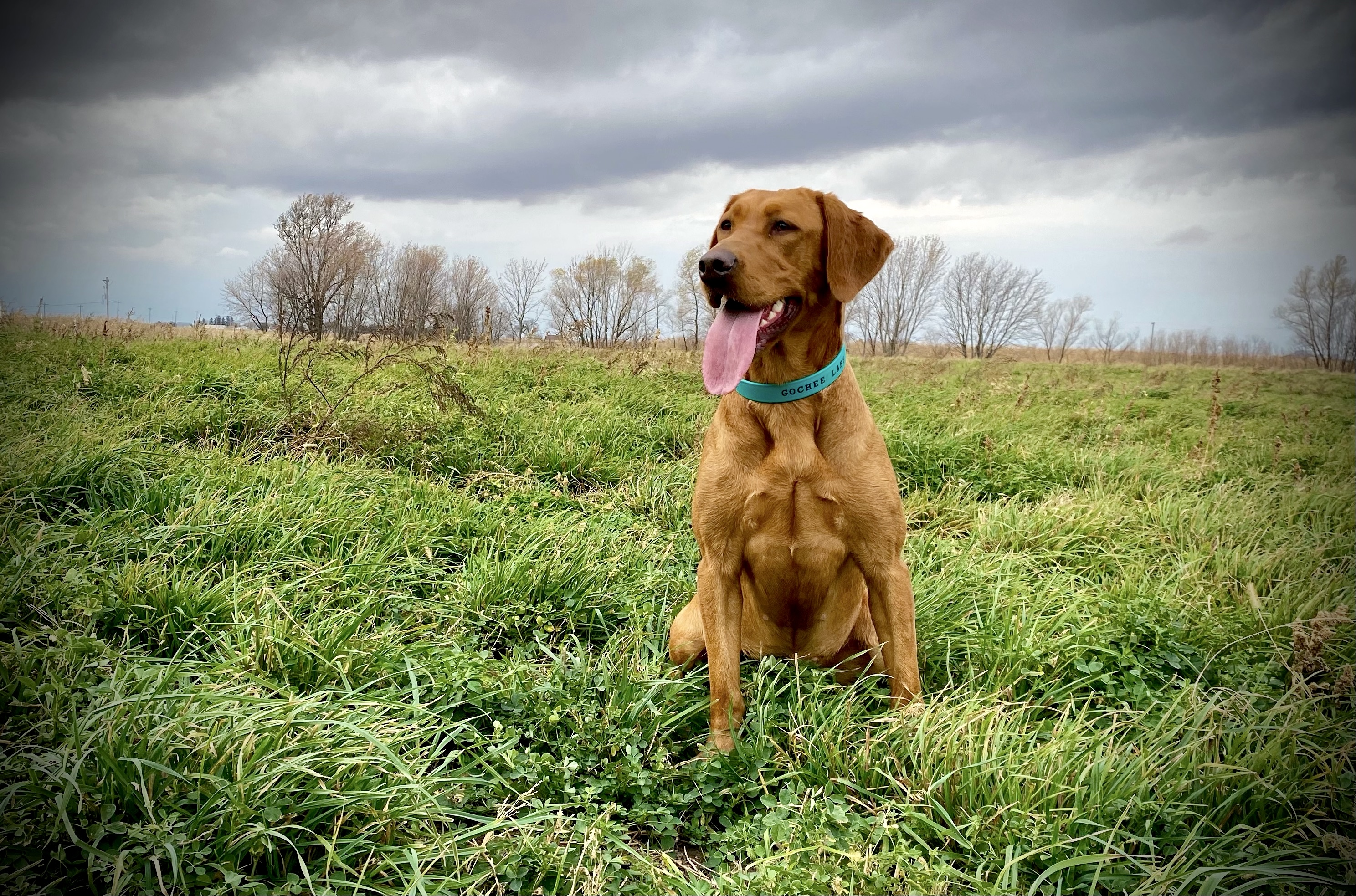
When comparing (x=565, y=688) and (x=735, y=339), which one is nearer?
(x=735, y=339)

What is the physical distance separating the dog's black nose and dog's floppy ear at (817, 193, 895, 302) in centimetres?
43

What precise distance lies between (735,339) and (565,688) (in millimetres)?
1380

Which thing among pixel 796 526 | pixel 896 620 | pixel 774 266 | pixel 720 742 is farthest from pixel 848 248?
pixel 720 742

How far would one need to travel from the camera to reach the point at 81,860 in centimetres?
163

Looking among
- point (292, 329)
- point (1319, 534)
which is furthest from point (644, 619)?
point (292, 329)

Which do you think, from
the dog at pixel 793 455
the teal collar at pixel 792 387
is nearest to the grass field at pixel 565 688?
the dog at pixel 793 455

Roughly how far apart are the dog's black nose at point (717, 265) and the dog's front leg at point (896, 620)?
1.11 m

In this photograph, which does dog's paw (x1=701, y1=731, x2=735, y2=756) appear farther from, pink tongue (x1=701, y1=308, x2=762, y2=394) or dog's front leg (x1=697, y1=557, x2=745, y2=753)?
pink tongue (x1=701, y1=308, x2=762, y2=394)

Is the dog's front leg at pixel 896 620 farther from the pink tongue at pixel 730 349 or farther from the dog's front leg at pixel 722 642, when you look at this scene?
the pink tongue at pixel 730 349

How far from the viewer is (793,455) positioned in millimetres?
2473

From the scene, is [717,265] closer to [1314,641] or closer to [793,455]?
[793,455]

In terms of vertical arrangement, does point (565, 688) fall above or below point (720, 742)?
above

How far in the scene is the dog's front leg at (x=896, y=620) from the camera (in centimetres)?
253

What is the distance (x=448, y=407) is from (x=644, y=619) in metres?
3.03
